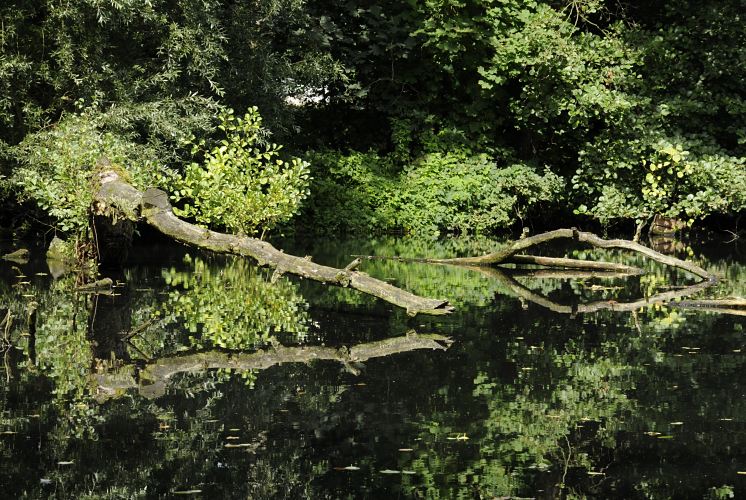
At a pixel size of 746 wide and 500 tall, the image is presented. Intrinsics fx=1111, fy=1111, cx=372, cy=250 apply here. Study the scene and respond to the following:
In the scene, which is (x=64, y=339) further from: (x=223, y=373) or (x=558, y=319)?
(x=558, y=319)

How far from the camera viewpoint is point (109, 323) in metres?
10.8

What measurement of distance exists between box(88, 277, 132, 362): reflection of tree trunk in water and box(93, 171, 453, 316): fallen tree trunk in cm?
101

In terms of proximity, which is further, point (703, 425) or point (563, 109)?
point (563, 109)

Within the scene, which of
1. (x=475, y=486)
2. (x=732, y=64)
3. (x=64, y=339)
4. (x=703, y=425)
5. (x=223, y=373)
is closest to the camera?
(x=475, y=486)

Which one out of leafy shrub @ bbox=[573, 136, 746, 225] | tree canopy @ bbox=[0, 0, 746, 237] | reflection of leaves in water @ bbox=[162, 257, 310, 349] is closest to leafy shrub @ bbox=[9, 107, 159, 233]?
reflection of leaves in water @ bbox=[162, 257, 310, 349]

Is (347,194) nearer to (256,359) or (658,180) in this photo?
(658,180)

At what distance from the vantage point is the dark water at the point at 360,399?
5.88 metres

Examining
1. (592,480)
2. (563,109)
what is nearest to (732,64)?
(563,109)

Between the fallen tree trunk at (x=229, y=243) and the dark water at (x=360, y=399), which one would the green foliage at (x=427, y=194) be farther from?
the dark water at (x=360, y=399)

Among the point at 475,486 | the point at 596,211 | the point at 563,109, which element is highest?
the point at 563,109

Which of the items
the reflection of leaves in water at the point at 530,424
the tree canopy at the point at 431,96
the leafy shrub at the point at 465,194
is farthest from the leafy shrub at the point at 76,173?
the leafy shrub at the point at 465,194

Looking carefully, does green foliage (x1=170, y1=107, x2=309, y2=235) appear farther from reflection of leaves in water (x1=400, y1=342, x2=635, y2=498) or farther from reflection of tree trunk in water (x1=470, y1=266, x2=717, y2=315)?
reflection of leaves in water (x1=400, y1=342, x2=635, y2=498)

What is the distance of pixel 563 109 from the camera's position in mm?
24281

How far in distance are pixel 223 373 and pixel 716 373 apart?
152 inches
